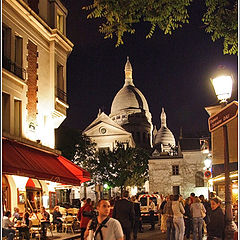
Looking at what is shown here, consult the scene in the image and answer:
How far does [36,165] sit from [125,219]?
640 centimetres

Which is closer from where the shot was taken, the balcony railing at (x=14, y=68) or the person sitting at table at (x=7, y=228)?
the person sitting at table at (x=7, y=228)

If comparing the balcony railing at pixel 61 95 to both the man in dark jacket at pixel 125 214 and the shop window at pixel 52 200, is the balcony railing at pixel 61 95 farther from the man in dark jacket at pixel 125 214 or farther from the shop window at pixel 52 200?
the man in dark jacket at pixel 125 214

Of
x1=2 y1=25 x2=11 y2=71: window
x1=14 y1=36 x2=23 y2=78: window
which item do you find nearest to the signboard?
x1=2 y1=25 x2=11 y2=71: window

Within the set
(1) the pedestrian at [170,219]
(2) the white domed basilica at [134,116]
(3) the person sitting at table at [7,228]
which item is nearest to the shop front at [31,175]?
(3) the person sitting at table at [7,228]

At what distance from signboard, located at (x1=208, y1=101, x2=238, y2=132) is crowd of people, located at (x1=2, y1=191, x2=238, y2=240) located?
7.14 ft

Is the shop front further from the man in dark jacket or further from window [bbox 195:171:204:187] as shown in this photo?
window [bbox 195:171:204:187]

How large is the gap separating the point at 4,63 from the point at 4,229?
23.6ft

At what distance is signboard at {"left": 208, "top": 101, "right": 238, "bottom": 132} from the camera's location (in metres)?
7.68

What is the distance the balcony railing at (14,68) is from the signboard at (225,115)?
12931 mm

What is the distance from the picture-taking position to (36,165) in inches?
738

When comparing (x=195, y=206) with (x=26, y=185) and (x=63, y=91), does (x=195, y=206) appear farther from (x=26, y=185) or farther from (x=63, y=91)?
(x=63, y=91)

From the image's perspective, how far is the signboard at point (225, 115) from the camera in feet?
25.2

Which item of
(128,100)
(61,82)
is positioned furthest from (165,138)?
(61,82)

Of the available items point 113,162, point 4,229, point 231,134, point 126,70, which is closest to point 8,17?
point 4,229
